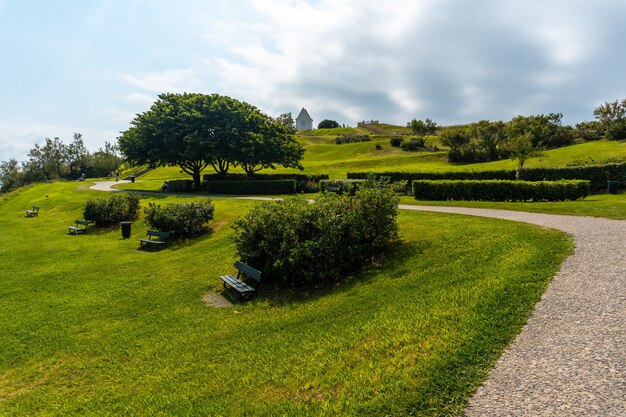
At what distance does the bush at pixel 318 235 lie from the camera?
31.8ft

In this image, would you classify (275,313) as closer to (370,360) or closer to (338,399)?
(370,360)

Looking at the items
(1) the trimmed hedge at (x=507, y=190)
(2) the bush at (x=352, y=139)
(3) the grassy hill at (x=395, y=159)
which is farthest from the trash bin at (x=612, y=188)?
(2) the bush at (x=352, y=139)

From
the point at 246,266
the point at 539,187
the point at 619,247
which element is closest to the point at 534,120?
the point at 539,187

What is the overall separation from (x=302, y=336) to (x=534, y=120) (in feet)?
186

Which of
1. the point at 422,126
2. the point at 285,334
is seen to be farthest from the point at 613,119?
the point at 285,334

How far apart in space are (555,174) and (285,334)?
81.6 feet

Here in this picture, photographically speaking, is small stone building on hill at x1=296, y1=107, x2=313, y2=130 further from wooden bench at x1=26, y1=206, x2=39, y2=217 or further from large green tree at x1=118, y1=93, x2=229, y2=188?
wooden bench at x1=26, y1=206, x2=39, y2=217

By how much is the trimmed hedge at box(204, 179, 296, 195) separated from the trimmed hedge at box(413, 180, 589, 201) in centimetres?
1273

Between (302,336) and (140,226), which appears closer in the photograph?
(302,336)

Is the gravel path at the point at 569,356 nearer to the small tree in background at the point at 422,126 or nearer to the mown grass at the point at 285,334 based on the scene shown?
the mown grass at the point at 285,334

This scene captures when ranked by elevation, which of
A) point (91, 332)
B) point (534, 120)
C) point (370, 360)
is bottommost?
point (91, 332)

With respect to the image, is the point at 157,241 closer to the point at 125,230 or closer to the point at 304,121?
the point at 125,230

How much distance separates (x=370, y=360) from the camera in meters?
5.13

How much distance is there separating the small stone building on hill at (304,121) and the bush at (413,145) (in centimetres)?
8559
